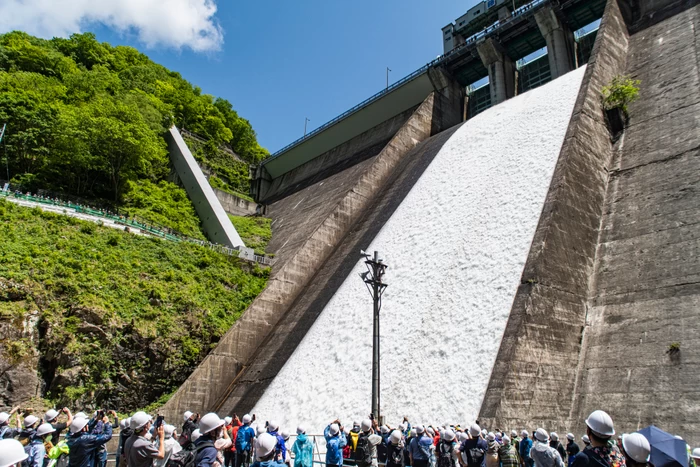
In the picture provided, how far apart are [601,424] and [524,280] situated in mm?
8435

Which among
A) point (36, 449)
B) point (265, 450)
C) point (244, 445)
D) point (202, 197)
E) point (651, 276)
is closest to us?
point (265, 450)

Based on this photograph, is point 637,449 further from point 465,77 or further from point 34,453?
point 465,77

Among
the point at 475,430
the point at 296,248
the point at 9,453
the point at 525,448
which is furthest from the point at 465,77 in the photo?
the point at 9,453

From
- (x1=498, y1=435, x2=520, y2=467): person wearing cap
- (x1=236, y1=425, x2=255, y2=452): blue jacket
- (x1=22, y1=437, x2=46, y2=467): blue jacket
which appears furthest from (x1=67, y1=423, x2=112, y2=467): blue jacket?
(x1=498, y1=435, x2=520, y2=467): person wearing cap

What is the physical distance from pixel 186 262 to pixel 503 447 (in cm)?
1491

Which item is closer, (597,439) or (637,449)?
(637,449)

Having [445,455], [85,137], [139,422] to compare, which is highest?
[85,137]

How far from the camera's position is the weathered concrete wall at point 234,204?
31.6m

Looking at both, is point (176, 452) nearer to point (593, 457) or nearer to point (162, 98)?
point (593, 457)

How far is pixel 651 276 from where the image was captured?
10.8 m

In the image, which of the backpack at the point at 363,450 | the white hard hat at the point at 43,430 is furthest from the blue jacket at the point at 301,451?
the white hard hat at the point at 43,430

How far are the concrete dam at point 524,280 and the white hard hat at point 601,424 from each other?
6431 millimetres

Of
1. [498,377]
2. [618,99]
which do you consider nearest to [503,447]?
[498,377]

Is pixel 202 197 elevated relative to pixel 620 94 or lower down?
lower down
